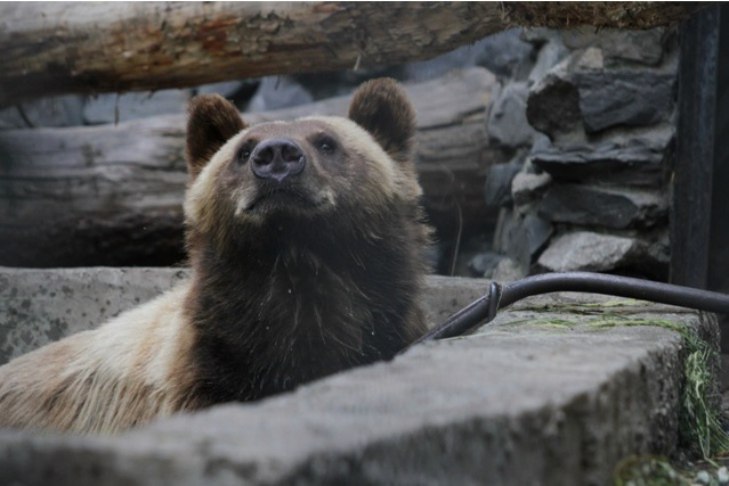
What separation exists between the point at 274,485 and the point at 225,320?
237 centimetres

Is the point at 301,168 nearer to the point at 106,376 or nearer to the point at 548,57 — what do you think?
the point at 106,376

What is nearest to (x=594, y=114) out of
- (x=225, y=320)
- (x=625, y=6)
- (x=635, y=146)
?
(x=635, y=146)

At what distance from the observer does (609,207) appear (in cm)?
590

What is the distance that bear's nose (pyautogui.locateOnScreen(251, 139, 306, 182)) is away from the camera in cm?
366

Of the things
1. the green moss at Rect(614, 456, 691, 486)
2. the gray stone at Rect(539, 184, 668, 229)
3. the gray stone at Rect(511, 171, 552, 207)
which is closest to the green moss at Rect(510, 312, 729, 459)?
the green moss at Rect(614, 456, 691, 486)

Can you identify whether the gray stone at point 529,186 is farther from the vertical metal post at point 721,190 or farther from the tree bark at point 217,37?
the tree bark at point 217,37

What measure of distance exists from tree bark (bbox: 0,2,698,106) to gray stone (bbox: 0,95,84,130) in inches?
129

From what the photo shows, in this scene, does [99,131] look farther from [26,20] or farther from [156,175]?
[26,20]

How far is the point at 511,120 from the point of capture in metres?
7.21

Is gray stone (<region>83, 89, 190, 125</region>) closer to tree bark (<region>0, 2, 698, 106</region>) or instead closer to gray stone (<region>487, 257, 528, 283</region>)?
tree bark (<region>0, 2, 698, 106</region>)

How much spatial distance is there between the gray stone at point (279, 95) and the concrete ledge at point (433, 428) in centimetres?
667

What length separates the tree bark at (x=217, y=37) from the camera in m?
5.62

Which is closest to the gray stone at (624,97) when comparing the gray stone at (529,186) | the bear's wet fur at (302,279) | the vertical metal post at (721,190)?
the vertical metal post at (721,190)

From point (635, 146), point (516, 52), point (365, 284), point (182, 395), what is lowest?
point (182, 395)
